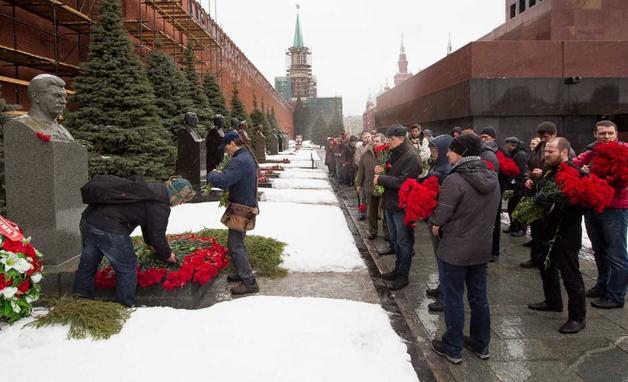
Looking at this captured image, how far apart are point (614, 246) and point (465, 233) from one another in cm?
245

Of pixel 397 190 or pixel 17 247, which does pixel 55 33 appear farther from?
pixel 397 190

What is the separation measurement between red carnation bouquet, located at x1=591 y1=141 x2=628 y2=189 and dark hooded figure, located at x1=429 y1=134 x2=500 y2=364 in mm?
1643

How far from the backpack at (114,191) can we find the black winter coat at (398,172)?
298 centimetres

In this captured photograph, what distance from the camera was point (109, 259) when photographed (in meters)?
4.52

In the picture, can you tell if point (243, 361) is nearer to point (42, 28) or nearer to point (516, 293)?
point (516, 293)

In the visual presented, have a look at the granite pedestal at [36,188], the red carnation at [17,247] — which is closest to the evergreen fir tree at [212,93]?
the granite pedestal at [36,188]

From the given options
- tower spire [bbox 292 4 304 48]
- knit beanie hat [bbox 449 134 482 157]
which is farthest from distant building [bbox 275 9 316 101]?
knit beanie hat [bbox 449 134 482 157]

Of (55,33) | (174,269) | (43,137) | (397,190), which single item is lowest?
(174,269)

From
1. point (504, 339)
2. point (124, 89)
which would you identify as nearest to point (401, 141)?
point (504, 339)

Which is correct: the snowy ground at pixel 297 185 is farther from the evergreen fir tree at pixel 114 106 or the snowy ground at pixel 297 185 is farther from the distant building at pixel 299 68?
the distant building at pixel 299 68

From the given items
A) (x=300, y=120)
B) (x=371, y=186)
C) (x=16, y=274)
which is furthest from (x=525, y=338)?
(x=300, y=120)

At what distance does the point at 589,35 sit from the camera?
676 inches

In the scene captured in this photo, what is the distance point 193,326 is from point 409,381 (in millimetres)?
1946

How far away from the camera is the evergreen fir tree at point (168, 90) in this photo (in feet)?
59.8
